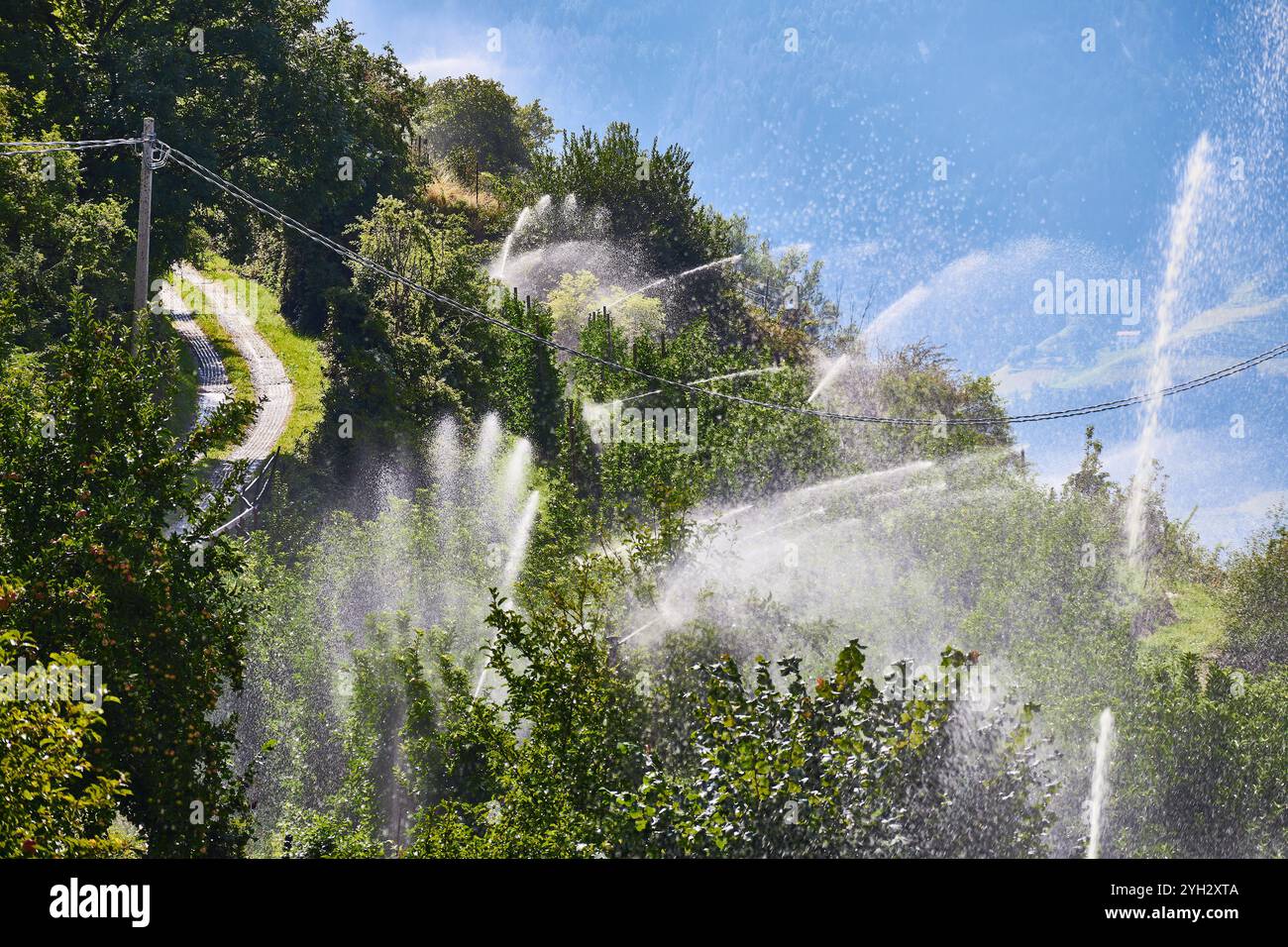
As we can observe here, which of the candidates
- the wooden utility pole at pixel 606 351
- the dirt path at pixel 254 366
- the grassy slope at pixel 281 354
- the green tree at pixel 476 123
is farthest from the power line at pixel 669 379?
the green tree at pixel 476 123

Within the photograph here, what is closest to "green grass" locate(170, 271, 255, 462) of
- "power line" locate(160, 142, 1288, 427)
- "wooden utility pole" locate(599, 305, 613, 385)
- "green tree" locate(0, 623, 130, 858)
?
"power line" locate(160, 142, 1288, 427)

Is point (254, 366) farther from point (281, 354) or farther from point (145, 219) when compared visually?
point (145, 219)

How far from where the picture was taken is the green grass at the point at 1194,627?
2648 cm

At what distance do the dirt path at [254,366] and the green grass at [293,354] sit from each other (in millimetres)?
241

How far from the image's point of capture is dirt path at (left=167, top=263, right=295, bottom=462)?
29734mm

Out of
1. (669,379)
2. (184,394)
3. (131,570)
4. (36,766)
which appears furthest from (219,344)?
(36,766)

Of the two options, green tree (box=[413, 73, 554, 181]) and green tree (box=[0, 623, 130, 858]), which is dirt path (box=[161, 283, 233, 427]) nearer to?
green tree (box=[0, 623, 130, 858])

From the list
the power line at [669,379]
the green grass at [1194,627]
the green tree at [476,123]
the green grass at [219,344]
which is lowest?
the green grass at [1194,627]

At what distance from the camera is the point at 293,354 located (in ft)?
123

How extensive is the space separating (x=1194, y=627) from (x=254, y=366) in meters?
28.9

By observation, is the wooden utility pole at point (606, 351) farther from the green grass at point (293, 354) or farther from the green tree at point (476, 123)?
the green tree at point (476, 123)

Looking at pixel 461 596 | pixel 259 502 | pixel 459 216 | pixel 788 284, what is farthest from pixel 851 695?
pixel 788 284
